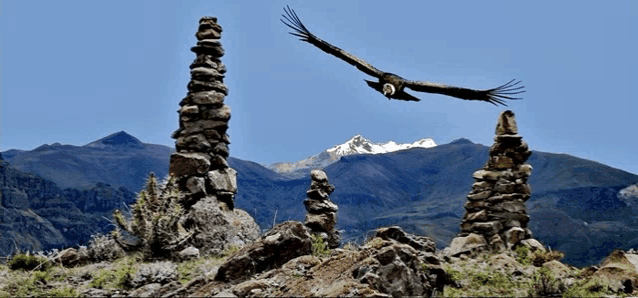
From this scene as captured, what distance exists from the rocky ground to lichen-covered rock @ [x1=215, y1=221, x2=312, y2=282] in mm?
19

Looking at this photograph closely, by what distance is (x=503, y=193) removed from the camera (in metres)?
24.5

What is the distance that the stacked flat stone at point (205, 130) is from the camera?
2306 centimetres

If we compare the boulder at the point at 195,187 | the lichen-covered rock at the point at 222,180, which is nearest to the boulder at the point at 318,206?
the lichen-covered rock at the point at 222,180

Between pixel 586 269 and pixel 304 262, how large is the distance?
358 inches

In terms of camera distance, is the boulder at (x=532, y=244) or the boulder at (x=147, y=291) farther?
the boulder at (x=532, y=244)

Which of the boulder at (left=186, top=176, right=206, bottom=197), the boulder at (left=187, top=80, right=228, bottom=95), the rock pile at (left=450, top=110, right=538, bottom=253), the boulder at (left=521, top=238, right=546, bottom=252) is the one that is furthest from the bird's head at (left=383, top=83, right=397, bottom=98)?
the boulder at (left=521, top=238, right=546, bottom=252)

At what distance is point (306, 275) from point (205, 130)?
1306 cm

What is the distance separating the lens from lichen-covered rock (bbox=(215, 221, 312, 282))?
1249cm

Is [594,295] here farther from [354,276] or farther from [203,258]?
[203,258]

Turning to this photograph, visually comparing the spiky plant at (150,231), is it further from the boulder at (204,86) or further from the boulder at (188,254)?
the boulder at (204,86)

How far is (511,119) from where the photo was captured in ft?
81.6

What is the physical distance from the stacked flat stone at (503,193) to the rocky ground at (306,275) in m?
5.95

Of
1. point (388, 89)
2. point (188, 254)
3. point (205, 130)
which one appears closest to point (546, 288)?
point (388, 89)

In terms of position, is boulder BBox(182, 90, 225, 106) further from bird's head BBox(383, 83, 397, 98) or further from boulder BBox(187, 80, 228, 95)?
bird's head BBox(383, 83, 397, 98)
